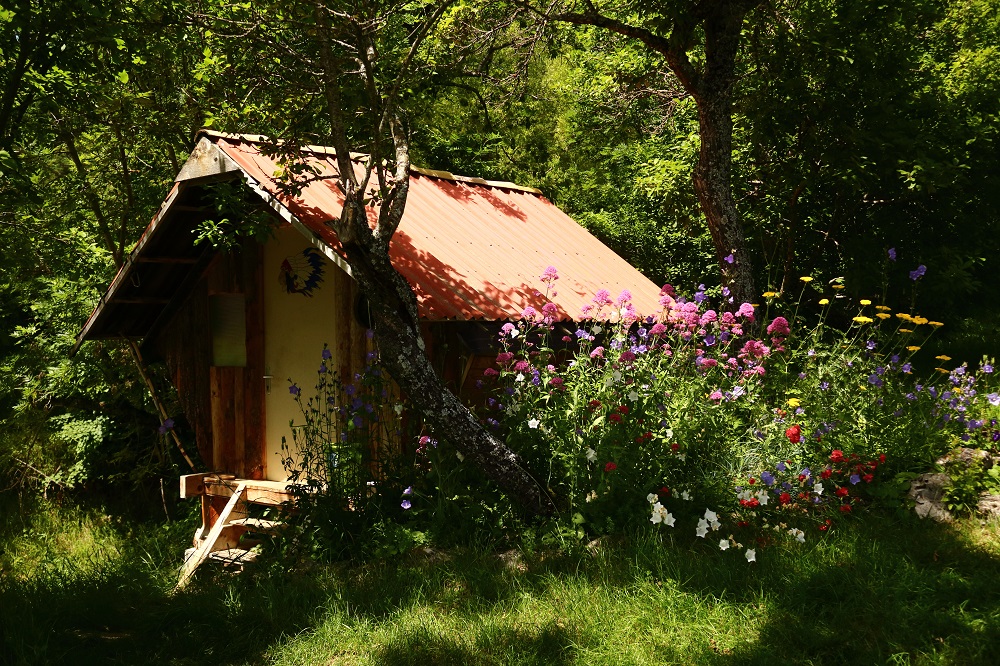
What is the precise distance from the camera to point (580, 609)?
208 inches

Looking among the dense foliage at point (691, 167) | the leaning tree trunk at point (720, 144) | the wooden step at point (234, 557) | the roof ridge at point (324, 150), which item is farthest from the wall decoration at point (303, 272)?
the leaning tree trunk at point (720, 144)

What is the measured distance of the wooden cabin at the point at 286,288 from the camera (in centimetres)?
804

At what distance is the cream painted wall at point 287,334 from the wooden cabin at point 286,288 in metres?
0.02

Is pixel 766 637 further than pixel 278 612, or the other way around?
pixel 278 612

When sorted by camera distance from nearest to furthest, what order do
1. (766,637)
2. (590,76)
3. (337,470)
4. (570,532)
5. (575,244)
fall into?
(766,637) < (570,532) < (337,470) < (575,244) < (590,76)

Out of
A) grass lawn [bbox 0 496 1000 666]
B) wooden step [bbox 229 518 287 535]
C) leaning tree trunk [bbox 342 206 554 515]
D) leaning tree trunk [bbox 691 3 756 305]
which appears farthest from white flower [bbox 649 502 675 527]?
leaning tree trunk [bbox 691 3 756 305]

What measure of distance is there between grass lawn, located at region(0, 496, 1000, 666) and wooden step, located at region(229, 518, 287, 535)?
93 cm

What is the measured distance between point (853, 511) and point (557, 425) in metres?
2.21

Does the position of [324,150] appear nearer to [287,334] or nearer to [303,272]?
[303,272]

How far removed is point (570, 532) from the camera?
6250mm

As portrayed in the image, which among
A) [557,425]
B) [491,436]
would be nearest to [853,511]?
[557,425]

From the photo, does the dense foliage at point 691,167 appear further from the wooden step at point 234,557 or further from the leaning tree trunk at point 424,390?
the wooden step at point 234,557

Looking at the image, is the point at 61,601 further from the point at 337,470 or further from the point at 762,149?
the point at 762,149

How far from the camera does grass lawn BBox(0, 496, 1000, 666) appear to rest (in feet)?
15.5
